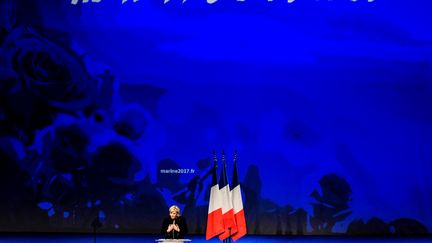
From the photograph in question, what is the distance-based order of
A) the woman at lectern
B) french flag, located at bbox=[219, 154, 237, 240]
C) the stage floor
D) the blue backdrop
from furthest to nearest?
1. the blue backdrop
2. the stage floor
3. french flag, located at bbox=[219, 154, 237, 240]
4. the woman at lectern

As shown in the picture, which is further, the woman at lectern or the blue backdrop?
the blue backdrop

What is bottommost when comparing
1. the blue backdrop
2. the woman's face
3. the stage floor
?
the stage floor

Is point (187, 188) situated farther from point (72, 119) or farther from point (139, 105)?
point (72, 119)

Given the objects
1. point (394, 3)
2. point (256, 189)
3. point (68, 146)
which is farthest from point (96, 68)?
point (394, 3)

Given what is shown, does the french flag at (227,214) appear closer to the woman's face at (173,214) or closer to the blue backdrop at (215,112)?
the woman's face at (173,214)

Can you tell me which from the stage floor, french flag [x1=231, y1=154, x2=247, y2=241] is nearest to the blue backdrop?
the stage floor

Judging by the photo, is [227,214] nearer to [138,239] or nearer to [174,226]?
[174,226]

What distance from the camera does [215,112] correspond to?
1091 centimetres

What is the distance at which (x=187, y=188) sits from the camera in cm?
1091

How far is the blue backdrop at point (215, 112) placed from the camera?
10648 mm

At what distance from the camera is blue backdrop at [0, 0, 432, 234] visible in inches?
419

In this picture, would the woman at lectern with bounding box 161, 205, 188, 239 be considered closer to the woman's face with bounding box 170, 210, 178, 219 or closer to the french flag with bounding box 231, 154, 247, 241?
the woman's face with bounding box 170, 210, 178, 219

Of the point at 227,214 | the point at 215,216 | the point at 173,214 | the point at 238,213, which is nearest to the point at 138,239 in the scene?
the point at 215,216

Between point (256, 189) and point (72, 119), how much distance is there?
12.3 ft
